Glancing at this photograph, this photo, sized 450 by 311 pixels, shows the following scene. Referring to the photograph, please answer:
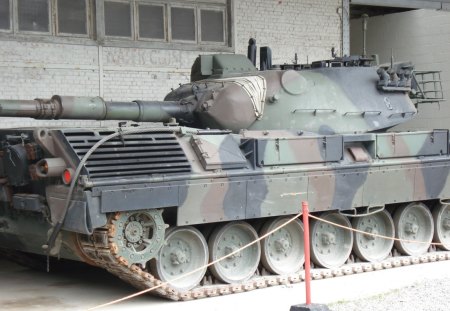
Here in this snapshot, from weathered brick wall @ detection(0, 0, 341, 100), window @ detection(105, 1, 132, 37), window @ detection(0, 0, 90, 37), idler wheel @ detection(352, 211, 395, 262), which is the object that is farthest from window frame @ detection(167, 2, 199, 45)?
idler wheel @ detection(352, 211, 395, 262)

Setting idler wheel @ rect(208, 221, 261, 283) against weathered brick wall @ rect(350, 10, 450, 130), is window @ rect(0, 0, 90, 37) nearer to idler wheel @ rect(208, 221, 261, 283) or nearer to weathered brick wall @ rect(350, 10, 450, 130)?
idler wheel @ rect(208, 221, 261, 283)

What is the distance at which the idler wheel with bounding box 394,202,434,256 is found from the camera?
38.8 ft

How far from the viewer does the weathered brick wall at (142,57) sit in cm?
1446

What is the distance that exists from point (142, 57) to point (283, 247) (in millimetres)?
6582

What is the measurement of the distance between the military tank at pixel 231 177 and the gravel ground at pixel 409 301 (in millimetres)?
1541

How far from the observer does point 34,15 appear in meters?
14.7

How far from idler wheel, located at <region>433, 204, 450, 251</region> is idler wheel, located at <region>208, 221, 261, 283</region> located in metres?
3.39

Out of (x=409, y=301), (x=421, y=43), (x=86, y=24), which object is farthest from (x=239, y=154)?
(x=421, y=43)

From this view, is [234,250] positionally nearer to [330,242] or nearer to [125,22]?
[330,242]

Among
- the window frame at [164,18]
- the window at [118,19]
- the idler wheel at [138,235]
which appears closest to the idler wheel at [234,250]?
the idler wheel at [138,235]

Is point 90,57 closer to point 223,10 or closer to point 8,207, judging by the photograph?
point 223,10

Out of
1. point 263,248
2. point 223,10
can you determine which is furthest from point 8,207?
point 223,10

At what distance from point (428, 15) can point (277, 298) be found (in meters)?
13.5

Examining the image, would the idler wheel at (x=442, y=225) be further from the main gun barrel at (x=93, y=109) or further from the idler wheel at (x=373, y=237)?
the main gun barrel at (x=93, y=109)
